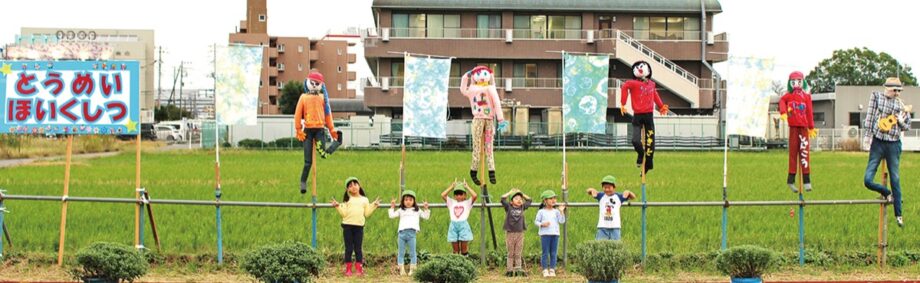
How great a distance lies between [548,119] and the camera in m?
58.0

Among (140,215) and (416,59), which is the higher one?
(416,59)

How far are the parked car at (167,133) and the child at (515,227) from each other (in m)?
64.4

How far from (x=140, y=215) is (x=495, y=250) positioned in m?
4.91

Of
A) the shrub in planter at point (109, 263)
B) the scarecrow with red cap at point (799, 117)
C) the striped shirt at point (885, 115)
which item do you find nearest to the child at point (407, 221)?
the shrub in planter at point (109, 263)

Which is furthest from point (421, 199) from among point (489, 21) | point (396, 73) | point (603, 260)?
point (489, 21)

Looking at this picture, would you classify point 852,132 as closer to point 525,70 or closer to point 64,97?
point 525,70

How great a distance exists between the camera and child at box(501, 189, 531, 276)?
1373cm

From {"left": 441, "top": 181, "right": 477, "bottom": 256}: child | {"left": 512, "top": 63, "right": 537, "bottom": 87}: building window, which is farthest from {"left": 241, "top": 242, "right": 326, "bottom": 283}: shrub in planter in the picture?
{"left": 512, "top": 63, "right": 537, "bottom": 87}: building window

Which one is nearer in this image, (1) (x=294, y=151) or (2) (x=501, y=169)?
(2) (x=501, y=169)

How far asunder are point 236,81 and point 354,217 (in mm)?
2511

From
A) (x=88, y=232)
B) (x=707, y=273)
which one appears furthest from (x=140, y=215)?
(x=707, y=273)

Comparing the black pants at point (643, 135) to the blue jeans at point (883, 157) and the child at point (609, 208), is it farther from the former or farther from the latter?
the blue jeans at point (883, 157)

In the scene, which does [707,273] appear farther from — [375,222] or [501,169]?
[501,169]

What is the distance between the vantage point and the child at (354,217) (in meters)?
13.9
